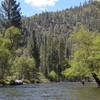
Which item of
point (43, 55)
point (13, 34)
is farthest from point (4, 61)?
point (43, 55)

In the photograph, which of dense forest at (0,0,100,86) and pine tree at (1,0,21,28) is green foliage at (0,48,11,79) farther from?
pine tree at (1,0,21,28)

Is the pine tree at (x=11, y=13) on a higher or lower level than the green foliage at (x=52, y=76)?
higher

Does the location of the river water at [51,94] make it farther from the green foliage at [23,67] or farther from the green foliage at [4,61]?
the green foliage at [23,67]

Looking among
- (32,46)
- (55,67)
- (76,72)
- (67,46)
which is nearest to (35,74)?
(32,46)

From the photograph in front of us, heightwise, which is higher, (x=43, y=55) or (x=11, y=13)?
(x=11, y=13)

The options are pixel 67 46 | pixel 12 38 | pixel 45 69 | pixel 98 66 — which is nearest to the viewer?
pixel 98 66

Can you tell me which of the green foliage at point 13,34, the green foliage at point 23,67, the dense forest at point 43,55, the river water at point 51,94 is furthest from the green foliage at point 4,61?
the river water at point 51,94

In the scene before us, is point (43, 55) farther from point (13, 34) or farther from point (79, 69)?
point (79, 69)

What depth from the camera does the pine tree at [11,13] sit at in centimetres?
11519

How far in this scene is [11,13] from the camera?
382 feet

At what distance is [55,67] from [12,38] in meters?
62.1

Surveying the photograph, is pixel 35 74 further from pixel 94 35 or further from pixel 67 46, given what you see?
pixel 67 46

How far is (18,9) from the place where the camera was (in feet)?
384

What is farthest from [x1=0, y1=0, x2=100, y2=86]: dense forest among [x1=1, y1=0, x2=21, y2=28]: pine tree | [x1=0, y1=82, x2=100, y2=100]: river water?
[x1=0, y1=82, x2=100, y2=100]: river water
